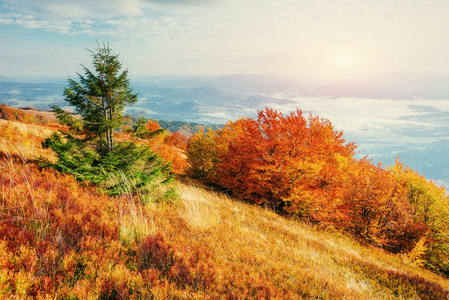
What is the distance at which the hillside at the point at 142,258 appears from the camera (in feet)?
11.4

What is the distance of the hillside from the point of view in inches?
137

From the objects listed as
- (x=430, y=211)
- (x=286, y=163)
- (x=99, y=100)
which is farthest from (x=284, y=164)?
(x=430, y=211)

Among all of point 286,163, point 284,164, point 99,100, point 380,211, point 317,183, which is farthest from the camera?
point 380,211

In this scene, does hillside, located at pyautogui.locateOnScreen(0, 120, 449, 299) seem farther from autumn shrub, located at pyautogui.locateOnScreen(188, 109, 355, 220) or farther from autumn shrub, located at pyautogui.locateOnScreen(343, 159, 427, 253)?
→ autumn shrub, located at pyautogui.locateOnScreen(343, 159, 427, 253)

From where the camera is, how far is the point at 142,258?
4.52 m

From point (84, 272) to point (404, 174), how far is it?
114 ft

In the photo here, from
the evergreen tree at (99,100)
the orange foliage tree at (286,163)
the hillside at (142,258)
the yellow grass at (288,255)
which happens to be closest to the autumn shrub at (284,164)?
the orange foliage tree at (286,163)

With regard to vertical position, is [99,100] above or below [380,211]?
above

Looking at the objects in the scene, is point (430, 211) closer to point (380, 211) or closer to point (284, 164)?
point (380, 211)

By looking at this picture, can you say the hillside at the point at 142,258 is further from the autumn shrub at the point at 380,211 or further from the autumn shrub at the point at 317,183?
the autumn shrub at the point at 380,211

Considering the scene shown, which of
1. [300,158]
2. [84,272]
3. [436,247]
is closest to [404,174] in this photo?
[436,247]

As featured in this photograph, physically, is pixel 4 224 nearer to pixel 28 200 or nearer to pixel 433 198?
pixel 28 200

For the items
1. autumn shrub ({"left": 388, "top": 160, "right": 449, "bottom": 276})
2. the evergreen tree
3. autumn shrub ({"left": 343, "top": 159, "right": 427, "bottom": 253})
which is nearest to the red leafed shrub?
the evergreen tree

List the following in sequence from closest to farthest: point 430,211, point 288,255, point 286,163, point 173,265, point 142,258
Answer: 1. point 142,258
2. point 173,265
3. point 288,255
4. point 286,163
5. point 430,211
